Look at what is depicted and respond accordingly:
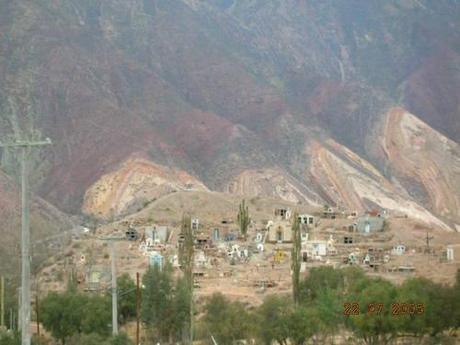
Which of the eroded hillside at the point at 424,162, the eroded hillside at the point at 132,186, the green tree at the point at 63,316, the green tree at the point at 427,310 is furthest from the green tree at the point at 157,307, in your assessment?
the eroded hillside at the point at 424,162

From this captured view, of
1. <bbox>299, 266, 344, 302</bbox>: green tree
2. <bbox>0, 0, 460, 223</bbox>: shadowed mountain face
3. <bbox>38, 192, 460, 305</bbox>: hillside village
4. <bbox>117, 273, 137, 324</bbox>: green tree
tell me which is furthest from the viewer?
<bbox>0, 0, 460, 223</bbox>: shadowed mountain face

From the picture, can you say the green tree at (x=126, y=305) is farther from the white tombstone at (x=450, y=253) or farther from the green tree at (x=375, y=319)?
the white tombstone at (x=450, y=253)

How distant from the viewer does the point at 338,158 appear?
5123 inches

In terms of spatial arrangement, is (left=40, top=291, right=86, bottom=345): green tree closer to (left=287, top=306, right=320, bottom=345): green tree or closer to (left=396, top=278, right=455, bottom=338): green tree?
(left=287, top=306, right=320, bottom=345): green tree

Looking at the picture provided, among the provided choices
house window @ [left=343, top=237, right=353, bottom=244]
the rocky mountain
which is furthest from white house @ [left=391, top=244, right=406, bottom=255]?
the rocky mountain

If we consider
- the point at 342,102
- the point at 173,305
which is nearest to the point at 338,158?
the point at 342,102

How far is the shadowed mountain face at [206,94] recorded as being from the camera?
4774 inches

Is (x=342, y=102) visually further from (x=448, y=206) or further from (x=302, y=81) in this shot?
Answer: (x=448, y=206)

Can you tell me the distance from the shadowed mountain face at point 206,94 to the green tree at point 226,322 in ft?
195

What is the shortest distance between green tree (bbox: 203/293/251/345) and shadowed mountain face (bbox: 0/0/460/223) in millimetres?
59412

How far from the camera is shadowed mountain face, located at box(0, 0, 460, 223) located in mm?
121250

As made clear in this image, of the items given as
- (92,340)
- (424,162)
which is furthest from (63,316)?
(424,162)

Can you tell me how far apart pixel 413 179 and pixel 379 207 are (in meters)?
17.8

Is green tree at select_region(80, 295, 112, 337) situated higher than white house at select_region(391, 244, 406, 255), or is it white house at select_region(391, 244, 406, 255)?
white house at select_region(391, 244, 406, 255)
